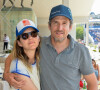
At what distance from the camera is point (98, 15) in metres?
23.6

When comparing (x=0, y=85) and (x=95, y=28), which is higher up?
(x=95, y=28)

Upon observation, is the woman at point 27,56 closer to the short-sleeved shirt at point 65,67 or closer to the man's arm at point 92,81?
the short-sleeved shirt at point 65,67

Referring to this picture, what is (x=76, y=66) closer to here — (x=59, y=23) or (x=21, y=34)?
(x=59, y=23)

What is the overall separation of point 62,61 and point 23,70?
316mm

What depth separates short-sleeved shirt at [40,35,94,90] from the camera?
1226 millimetres

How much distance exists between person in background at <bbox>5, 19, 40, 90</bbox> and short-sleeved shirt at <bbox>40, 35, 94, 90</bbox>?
78 millimetres

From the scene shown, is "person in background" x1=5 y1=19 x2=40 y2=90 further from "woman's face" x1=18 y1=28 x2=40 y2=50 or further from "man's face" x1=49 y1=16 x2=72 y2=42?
"man's face" x1=49 y1=16 x2=72 y2=42

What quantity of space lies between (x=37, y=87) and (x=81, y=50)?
465 millimetres

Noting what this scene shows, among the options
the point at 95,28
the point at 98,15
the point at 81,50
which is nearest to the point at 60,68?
the point at 81,50

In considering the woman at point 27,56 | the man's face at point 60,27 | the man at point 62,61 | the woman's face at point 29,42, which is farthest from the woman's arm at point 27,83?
the man's face at point 60,27

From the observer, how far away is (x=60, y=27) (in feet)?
4.07

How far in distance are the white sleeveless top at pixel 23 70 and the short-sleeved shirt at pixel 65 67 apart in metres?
0.06

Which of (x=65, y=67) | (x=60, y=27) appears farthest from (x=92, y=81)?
(x=60, y=27)

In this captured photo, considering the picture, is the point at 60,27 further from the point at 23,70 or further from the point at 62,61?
the point at 23,70
